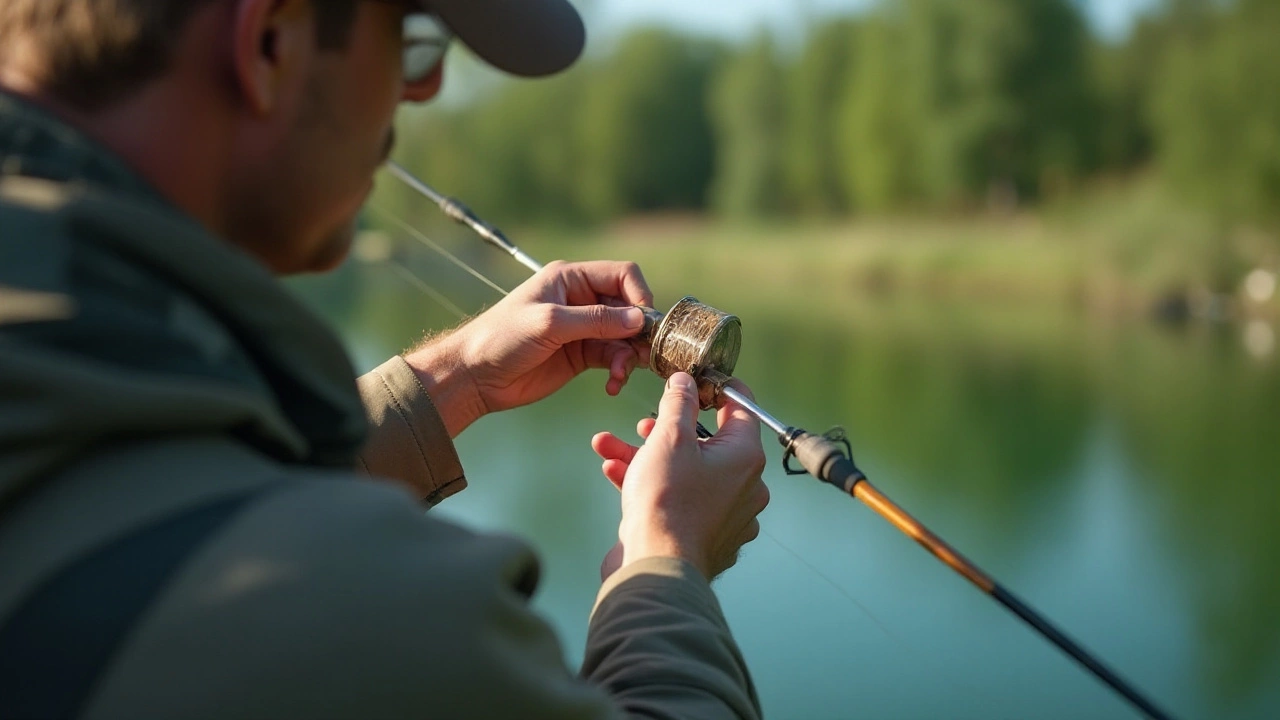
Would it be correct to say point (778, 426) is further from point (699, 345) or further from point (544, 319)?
point (544, 319)

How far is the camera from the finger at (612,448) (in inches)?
55.0

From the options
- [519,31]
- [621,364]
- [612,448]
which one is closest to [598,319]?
[621,364]

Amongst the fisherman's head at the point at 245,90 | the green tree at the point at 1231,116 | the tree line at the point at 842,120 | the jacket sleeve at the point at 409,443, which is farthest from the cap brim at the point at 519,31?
the tree line at the point at 842,120

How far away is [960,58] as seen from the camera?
1377 cm

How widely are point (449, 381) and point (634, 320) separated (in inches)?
9.7

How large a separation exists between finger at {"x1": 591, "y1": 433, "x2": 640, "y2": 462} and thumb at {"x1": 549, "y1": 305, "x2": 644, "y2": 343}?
0.68ft

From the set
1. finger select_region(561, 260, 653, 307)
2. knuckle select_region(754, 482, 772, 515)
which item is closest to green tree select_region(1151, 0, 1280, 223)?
finger select_region(561, 260, 653, 307)

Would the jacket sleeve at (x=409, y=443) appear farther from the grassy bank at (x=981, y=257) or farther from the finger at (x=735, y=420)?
the grassy bank at (x=981, y=257)

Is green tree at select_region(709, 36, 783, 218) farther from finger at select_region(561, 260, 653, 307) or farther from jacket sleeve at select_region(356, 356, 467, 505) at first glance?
jacket sleeve at select_region(356, 356, 467, 505)

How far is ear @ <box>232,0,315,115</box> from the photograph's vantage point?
2.28 ft


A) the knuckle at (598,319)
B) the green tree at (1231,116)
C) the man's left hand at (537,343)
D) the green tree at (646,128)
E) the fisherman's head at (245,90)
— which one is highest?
the green tree at (1231,116)

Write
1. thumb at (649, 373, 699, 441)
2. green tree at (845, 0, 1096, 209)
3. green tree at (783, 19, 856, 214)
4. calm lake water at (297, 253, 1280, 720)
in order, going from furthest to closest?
1. green tree at (783, 19, 856, 214)
2. green tree at (845, 0, 1096, 209)
3. calm lake water at (297, 253, 1280, 720)
4. thumb at (649, 373, 699, 441)

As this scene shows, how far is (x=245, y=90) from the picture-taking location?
2.32 feet

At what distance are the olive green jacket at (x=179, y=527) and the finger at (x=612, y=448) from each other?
71 centimetres
